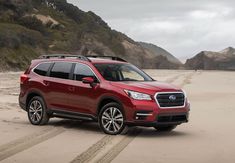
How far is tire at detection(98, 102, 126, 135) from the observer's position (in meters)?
12.3

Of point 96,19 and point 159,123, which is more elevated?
point 96,19

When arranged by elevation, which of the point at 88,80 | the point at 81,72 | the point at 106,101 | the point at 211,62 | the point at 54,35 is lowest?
the point at 106,101

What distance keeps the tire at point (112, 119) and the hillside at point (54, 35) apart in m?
40.0

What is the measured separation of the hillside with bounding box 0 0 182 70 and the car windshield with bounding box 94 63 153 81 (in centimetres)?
3882

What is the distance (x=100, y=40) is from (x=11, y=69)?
30.5 metres

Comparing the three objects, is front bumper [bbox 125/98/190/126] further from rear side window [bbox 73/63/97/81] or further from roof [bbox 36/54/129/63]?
roof [bbox 36/54/129/63]

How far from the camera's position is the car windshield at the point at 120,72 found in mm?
13055

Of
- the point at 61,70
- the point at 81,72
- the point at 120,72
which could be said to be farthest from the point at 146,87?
the point at 61,70

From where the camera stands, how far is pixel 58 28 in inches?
2992

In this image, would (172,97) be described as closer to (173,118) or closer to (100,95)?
(173,118)

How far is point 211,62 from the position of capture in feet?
322

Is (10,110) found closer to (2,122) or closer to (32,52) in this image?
(2,122)

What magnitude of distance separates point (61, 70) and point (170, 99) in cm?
296

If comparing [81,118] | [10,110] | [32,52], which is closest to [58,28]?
[32,52]
